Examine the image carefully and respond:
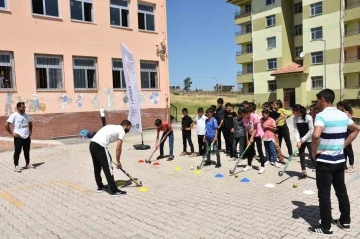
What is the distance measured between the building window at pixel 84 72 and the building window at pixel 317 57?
1112 inches

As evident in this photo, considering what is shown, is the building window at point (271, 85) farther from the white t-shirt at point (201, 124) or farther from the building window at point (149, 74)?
the white t-shirt at point (201, 124)

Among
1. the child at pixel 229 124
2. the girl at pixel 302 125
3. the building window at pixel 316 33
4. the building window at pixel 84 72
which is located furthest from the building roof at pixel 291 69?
the girl at pixel 302 125

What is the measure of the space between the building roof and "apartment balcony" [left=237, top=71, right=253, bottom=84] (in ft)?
18.9

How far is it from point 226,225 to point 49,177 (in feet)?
17.4

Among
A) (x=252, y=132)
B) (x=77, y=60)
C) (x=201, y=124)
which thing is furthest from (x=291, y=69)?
(x=252, y=132)

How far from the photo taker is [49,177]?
810 centimetres

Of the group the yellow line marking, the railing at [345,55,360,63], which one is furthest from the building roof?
the yellow line marking

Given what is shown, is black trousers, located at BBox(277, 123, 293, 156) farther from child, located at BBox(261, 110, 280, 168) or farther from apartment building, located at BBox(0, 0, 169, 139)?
apartment building, located at BBox(0, 0, 169, 139)

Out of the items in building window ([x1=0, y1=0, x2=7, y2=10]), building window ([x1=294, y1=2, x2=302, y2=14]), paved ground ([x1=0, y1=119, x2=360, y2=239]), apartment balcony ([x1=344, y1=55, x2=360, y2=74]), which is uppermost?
building window ([x1=294, y1=2, x2=302, y2=14])

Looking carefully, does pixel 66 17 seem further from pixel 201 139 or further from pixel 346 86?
pixel 346 86

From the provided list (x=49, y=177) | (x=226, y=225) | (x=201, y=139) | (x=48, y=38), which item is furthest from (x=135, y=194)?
(x=48, y=38)

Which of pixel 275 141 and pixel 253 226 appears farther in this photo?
pixel 275 141

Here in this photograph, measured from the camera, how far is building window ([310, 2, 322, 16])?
116 feet

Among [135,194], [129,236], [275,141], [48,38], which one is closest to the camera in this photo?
[129,236]
